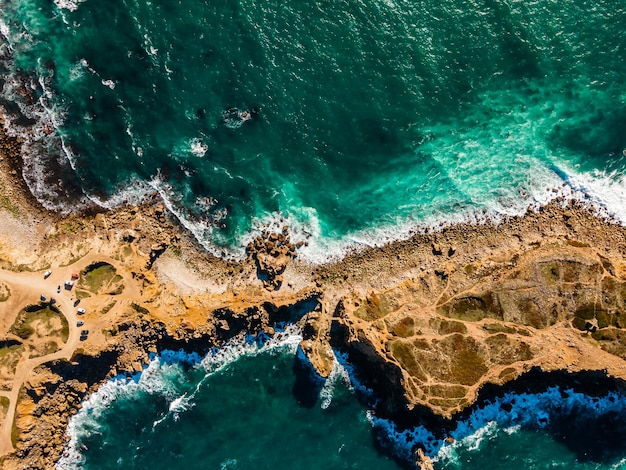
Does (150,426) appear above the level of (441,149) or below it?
below

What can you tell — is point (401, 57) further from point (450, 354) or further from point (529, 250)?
point (450, 354)

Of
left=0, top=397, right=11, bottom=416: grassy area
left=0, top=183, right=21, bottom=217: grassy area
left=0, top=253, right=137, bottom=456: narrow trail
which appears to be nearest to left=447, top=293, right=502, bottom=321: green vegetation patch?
left=0, top=253, right=137, bottom=456: narrow trail

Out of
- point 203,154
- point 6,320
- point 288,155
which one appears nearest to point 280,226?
point 288,155

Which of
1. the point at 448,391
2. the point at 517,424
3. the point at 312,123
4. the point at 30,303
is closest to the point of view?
the point at 448,391

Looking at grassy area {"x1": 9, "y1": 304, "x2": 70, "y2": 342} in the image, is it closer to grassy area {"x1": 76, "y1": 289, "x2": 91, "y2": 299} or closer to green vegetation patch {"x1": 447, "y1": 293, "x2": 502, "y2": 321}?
grassy area {"x1": 76, "y1": 289, "x2": 91, "y2": 299}

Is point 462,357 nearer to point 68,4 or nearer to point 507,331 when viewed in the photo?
point 507,331

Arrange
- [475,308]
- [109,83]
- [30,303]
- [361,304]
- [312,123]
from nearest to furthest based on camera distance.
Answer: [475,308] < [30,303] < [361,304] < [312,123] < [109,83]

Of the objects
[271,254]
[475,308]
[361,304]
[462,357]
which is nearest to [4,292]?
[271,254]
